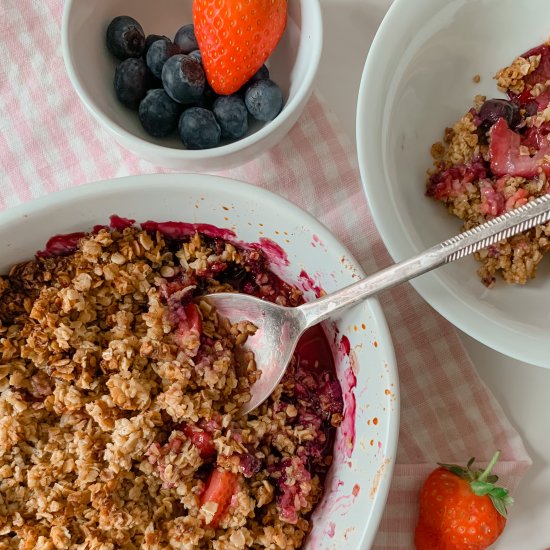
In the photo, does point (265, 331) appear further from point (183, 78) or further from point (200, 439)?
point (183, 78)

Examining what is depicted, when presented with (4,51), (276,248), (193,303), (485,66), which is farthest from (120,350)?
(485,66)

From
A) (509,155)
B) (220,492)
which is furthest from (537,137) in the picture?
(220,492)

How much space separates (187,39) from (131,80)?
136mm

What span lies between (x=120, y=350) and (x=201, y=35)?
1.86 ft

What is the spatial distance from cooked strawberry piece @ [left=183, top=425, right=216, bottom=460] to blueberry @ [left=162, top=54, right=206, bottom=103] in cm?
56

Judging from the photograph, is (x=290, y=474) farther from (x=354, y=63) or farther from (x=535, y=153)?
(x=354, y=63)

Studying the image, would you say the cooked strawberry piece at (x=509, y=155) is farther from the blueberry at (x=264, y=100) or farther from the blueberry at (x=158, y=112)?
the blueberry at (x=158, y=112)

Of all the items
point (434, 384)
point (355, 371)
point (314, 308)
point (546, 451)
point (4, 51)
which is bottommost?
point (546, 451)

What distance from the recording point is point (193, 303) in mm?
1134

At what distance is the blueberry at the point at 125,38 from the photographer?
1244 mm

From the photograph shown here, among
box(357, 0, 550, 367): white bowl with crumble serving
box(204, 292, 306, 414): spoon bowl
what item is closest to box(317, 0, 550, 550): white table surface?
box(357, 0, 550, 367): white bowl with crumble serving

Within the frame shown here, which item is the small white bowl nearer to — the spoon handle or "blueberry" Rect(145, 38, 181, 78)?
"blueberry" Rect(145, 38, 181, 78)

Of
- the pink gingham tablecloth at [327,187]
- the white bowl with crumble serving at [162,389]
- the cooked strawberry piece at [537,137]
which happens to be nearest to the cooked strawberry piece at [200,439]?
the white bowl with crumble serving at [162,389]

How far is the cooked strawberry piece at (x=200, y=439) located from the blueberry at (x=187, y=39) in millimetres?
682
